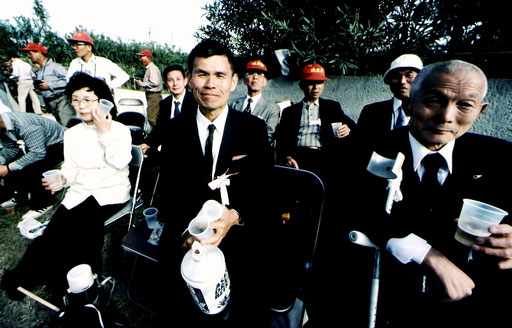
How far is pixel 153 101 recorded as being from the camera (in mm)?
7148

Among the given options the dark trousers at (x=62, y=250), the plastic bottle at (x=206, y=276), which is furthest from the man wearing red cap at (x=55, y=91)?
the plastic bottle at (x=206, y=276)

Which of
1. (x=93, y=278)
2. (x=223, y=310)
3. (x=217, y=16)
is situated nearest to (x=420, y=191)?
(x=223, y=310)

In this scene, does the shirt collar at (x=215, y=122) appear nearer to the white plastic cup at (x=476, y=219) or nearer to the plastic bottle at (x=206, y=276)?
the plastic bottle at (x=206, y=276)

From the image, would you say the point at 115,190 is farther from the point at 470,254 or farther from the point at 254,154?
the point at 470,254

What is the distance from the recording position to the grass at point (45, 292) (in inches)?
82.0

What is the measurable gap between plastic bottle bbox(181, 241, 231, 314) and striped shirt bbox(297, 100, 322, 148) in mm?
2728

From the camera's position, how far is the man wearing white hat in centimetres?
276

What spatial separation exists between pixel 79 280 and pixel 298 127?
3175 millimetres

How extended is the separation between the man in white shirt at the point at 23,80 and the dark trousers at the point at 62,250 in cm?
876

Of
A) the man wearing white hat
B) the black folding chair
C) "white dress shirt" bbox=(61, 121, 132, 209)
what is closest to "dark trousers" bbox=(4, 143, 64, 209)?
"white dress shirt" bbox=(61, 121, 132, 209)

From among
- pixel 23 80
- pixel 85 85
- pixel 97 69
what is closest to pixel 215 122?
pixel 85 85

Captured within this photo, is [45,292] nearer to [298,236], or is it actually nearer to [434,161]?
[298,236]

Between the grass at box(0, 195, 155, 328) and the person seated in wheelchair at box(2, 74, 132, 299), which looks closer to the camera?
the grass at box(0, 195, 155, 328)

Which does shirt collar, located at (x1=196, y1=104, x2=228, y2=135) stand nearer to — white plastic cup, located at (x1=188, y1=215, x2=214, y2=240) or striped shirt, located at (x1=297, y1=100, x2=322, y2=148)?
white plastic cup, located at (x1=188, y1=215, x2=214, y2=240)
